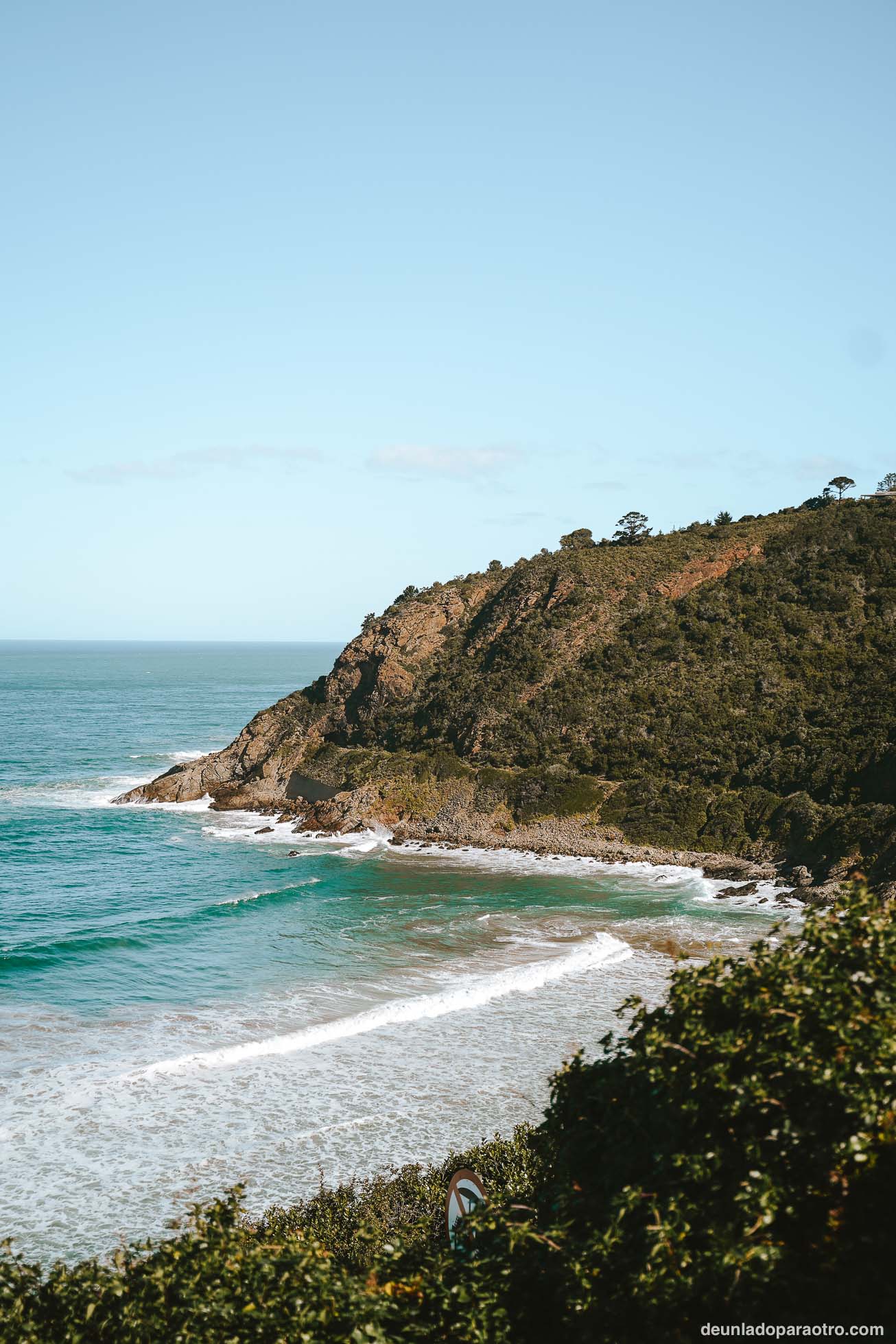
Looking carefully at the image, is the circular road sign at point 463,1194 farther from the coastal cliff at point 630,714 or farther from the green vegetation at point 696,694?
the green vegetation at point 696,694

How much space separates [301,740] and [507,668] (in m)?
15.2

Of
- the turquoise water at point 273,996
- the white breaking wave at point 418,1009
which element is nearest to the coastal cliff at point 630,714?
the turquoise water at point 273,996

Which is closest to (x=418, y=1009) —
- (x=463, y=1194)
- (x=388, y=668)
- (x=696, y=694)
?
(x=463, y=1194)

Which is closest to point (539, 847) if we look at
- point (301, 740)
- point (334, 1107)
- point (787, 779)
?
point (787, 779)

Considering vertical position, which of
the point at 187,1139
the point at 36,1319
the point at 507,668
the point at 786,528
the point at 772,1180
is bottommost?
the point at 187,1139

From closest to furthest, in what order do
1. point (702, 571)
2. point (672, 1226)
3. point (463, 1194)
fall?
point (672, 1226) < point (463, 1194) < point (702, 571)

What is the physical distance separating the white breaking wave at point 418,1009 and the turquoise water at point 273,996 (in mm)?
94

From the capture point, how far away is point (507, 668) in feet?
210

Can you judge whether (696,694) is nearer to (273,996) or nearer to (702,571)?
(702,571)

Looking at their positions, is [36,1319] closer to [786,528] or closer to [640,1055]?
[640,1055]

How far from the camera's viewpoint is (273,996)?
30516 mm

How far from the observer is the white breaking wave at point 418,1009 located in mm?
25703

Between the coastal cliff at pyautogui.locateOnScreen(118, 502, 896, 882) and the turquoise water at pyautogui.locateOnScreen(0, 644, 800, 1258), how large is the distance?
428 cm

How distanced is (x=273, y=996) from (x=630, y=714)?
32.9m
